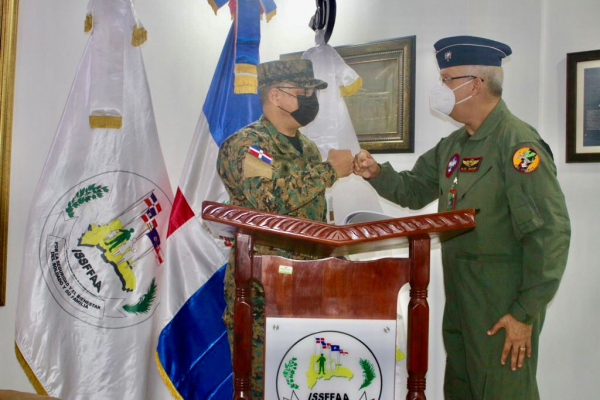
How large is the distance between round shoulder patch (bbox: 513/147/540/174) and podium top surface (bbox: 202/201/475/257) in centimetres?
57

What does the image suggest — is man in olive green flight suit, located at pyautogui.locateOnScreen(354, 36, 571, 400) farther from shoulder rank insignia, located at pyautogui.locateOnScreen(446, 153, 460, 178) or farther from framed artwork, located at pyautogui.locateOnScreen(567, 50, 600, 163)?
framed artwork, located at pyautogui.locateOnScreen(567, 50, 600, 163)

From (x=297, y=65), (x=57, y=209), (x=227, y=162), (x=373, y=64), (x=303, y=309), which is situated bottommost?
(x=303, y=309)

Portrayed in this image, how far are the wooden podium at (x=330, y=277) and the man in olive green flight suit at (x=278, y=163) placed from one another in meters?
0.45

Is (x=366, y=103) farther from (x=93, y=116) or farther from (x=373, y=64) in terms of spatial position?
(x=93, y=116)

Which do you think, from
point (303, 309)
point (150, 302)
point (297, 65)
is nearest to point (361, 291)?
point (303, 309)

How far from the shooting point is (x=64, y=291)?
6.84 ft

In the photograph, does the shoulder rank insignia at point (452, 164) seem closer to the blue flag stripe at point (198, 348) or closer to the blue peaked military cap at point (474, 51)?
the blue peaked military cap at point (474, 51)

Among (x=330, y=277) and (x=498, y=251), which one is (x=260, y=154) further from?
(x=498, y=251)

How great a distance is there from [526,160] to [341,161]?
58 centimetres

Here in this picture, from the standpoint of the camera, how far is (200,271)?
2.12 m

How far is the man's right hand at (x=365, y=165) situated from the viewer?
6.18 feet

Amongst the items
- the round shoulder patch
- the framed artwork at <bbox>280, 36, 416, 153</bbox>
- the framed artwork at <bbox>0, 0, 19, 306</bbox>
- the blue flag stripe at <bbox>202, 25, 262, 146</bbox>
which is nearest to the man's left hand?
the round shoulder patch

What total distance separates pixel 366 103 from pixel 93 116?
1.18m

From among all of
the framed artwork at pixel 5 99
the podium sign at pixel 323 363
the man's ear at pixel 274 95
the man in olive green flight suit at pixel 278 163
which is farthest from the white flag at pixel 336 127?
the framed artwork at pixel 5 99
